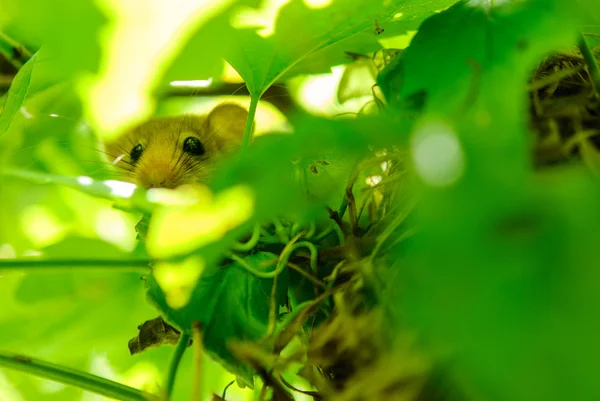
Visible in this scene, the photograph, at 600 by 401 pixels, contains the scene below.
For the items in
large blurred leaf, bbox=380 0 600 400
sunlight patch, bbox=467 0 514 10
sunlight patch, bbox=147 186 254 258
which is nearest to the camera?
large blurred leaf, bbox=380 0 600 400

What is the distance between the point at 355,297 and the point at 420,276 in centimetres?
25

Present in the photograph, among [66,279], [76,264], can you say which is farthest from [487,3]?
[66,279]

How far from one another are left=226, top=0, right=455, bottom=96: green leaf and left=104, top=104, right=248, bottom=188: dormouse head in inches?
18.7

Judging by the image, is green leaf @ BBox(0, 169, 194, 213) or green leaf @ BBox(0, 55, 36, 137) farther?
green leaf @ BBox(0, 55, 36, 137)

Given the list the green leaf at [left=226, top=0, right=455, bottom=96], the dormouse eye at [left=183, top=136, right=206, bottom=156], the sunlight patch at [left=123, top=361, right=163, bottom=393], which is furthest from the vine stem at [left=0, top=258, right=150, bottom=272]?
the dormouse eye at [left=183, top=136, right=206, bottom=156]

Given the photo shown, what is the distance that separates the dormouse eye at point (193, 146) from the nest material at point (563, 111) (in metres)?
0.77

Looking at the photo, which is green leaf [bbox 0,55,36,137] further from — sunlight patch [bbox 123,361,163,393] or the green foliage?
sunlight patch [bbox 123,361,163,393]

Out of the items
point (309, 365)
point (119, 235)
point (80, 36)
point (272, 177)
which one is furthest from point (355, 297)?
point (119, 235)

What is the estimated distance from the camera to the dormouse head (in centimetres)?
107

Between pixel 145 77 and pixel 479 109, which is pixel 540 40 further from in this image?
pixel 145 77

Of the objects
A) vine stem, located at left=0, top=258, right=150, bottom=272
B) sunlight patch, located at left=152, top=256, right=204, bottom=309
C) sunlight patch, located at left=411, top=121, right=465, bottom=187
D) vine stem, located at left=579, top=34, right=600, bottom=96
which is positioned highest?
vine stem, located at left=579, top=34, right=600, bottom=96

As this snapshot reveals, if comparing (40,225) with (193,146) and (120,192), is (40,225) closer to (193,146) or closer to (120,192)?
(193,146)

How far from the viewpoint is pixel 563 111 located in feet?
1.39

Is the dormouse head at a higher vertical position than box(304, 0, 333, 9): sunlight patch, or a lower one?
higher
